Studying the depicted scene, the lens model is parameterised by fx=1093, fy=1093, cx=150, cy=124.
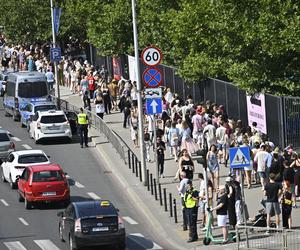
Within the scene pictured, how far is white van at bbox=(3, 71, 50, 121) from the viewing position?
190 feet

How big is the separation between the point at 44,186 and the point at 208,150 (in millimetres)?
5885

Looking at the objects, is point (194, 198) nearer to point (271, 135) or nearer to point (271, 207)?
point (271, 207)

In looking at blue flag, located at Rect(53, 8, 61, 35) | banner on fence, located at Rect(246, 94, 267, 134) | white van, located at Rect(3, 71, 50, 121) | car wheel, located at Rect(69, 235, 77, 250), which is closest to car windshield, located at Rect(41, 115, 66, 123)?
white van, located at Rect(3, 71, 50, 121)

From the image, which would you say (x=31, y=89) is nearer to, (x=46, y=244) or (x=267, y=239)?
(x=46, y=244)

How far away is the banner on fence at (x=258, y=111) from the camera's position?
141 feet

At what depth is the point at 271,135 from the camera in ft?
140

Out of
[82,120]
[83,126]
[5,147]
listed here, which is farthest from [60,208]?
[83,126]

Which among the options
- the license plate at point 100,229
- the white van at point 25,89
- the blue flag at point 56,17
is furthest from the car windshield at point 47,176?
the blue flag at point 56,17

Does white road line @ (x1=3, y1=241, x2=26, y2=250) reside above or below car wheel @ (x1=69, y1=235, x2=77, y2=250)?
below

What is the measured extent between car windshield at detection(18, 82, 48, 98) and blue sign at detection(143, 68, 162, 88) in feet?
64.5

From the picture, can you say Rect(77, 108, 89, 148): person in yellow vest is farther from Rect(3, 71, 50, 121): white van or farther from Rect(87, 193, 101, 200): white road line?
Rect(87, 193, 101, 200): white road line

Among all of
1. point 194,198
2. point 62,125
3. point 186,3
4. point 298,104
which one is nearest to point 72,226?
point 194,198

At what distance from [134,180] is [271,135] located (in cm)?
587

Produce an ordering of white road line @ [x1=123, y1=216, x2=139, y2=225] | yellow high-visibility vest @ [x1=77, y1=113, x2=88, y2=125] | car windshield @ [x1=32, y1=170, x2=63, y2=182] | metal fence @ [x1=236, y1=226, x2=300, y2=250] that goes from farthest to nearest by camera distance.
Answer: yellow high-visibility vest @ [x1=77, y1=113, x2=88, y2=125] → car windshield @ [x1=32, y1=170, x2=63, y2=182] → white road line @ [x1=123, y1=216, x2=139, y2=225] → metal fence @ [x1=236, y1=226, x2=300, y2=250]
